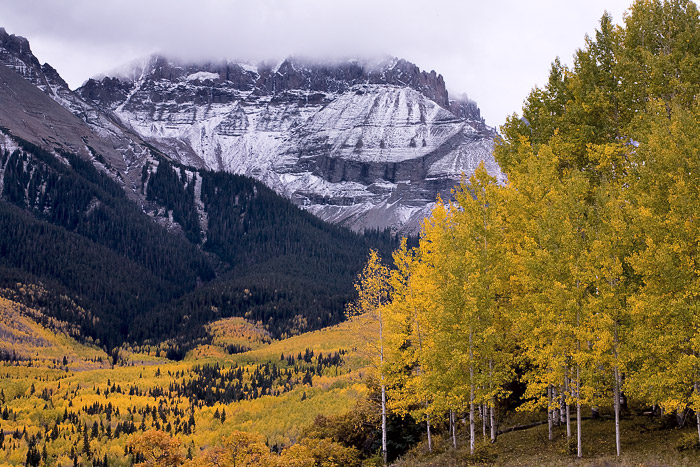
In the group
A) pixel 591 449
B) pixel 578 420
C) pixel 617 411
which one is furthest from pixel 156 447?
pixel 617 411

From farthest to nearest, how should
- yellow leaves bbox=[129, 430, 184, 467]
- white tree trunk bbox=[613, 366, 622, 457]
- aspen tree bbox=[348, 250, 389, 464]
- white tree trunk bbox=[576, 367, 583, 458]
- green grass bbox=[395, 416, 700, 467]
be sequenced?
aspen tree bbox=[348, 250, 389, 464], yellow leaves bbox=[129, 430, 184, 467], white tree trunk bbox=[576, 367, 583, 458], white tree trunk bbox=[613, 366, 622, 457], green grass bbox=[395, 416, 700, 467]

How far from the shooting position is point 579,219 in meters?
30.7

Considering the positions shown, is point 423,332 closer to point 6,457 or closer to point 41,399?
point 6,457

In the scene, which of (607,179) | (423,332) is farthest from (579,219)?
(423,332)

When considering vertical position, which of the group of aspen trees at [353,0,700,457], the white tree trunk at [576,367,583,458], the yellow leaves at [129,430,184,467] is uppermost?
the group of aspen trees at [353,0,700,457]

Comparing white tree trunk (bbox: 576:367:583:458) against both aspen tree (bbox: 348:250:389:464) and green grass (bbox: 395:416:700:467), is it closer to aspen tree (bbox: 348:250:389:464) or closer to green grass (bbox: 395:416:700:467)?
green grass (bbox: 395:416:700:467)

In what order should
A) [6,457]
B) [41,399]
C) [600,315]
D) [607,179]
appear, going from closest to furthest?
1. [600,315]
2. [607,179]
3. [6,457]
4. [41,399]

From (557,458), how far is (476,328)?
24.7 ft

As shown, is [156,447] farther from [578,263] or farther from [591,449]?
[578,263]

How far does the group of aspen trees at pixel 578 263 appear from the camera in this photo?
27.1 meters

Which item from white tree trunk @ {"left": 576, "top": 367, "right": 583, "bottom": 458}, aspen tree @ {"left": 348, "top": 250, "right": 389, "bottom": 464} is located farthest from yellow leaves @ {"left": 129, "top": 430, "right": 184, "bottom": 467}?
white tree trunk @ {"left": 576, "top": 367, "right": 583, "bottom": 458}

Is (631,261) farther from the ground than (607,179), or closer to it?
closer to it

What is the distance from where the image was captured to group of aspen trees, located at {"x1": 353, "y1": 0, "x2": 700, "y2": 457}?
2708 centimetres

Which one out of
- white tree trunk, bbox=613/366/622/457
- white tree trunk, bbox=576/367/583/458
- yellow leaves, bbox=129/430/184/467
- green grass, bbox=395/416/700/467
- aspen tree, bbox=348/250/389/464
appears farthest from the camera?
aspen tree, bbox=348/250/389/464
